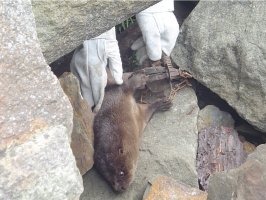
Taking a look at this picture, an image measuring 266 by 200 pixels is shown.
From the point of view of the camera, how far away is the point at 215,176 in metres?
3.22

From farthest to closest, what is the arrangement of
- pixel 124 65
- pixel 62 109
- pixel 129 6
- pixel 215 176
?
pixel 124 65 → pixel 215 176 → pixel 129 6 → pixel 62 109

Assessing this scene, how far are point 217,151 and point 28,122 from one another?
6.90ft

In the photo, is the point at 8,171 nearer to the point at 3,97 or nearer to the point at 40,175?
the point at 40,175

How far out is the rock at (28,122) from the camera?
213cm

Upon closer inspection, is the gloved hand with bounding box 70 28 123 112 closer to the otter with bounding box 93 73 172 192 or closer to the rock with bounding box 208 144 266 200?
the otter with bounding box 93 73 172 192

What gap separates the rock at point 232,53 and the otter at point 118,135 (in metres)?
0.56

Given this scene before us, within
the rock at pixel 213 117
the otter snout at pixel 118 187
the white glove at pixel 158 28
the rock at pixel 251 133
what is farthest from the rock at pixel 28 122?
the rock at pixel 251 133

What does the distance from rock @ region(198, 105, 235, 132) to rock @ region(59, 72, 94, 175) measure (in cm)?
98

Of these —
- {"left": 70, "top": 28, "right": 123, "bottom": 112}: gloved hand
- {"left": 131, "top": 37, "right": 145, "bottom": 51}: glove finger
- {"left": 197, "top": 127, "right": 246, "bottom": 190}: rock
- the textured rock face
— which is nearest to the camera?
the textured rock face

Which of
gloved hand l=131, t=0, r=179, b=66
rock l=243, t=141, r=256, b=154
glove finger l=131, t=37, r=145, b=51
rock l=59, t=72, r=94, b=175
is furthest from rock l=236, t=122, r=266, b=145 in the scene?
rock l=59, t=72, r=94, b=175

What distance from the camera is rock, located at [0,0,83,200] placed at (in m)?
2.13

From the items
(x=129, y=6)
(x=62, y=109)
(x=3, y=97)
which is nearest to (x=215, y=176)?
(x=129, y=6)

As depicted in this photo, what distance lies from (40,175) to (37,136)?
0.14m

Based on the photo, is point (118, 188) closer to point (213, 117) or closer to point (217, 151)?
point (217, 151)
